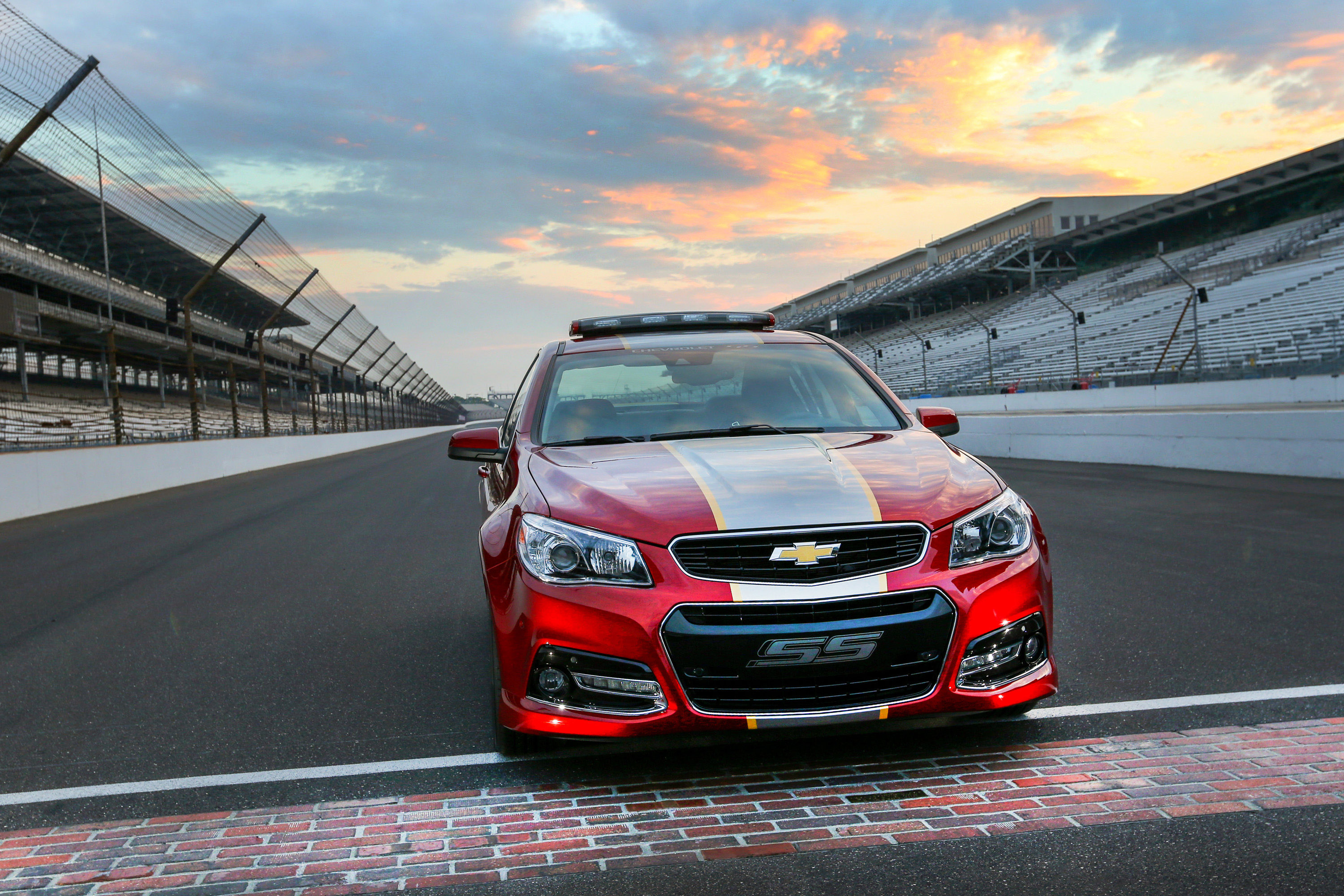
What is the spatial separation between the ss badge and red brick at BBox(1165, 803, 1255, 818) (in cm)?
87

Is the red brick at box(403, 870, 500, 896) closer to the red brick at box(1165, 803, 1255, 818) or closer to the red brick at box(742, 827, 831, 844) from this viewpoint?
the red brick at box(742, 827, 831, 844)

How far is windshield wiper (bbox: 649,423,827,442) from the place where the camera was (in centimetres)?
389

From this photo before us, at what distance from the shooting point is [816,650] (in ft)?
9.34

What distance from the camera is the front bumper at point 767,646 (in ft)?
9.34

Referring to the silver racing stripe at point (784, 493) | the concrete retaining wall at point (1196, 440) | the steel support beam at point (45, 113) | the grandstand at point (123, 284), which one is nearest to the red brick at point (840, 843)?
the silver racing stripe at point (784, 493)

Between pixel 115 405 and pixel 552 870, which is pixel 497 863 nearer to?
pixel 552 870

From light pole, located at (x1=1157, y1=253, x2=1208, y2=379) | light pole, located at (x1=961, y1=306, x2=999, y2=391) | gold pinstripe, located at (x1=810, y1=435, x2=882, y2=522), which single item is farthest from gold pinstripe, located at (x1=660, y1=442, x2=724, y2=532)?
light pole, located at (x1=961, y1=306, x2=999, y2=391)

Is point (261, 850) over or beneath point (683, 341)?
beneath

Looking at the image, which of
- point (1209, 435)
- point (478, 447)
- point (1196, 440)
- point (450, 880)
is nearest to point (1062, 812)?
point (450, 880)

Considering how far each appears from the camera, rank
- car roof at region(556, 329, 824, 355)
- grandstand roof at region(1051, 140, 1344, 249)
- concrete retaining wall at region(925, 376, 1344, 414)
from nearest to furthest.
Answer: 1. car roof at region(556, 329, 824, 355)
2. concrete retaining wall at region(925, 376, 1344, 414)
3. grandstand roof at region(1051, 140, 1344, 249)

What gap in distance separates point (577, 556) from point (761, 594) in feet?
1.86

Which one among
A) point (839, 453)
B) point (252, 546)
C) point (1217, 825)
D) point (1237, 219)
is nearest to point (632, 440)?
point (839, 453)

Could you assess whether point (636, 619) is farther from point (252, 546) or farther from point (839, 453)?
point (252, 546)

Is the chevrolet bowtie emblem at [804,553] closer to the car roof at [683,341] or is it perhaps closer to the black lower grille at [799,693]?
the black lower grille at [799,693]
